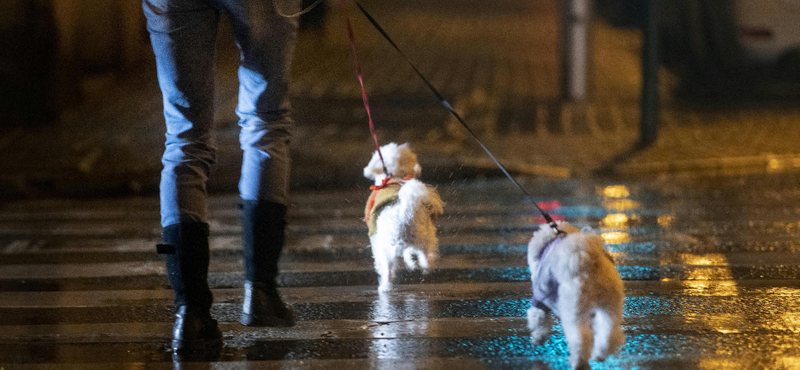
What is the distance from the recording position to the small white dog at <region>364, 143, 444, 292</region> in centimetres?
402

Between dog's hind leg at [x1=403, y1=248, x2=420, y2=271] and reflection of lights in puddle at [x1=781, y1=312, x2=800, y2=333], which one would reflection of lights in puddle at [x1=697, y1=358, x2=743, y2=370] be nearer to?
reflection of lights in puddle at [x1=781, y1=312, x2=800, y2=333]

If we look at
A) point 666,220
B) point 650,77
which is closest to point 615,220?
point 666,220

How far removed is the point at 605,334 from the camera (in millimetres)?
2939

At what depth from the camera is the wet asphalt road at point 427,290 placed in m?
3.32

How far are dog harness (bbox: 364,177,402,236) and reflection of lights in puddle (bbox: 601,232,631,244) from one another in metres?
2.13

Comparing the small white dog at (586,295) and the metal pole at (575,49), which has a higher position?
the metal pole at (575,49)

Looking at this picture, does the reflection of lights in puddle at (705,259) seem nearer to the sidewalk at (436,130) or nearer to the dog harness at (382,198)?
the dog harness at (382,198)

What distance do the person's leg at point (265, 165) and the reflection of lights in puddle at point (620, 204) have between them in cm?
437

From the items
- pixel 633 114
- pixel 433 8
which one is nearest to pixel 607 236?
pixel 633 114

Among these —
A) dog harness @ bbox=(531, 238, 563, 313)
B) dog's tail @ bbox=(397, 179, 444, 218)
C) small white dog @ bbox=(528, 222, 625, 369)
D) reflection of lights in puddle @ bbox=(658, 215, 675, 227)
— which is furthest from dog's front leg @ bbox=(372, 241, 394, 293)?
reflection of lights in puddle @ bbox=(658, 215, 675, 227)

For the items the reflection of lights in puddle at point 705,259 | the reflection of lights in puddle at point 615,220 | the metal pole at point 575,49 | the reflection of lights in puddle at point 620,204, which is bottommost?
the reflection of lights in puddle at point 705,259

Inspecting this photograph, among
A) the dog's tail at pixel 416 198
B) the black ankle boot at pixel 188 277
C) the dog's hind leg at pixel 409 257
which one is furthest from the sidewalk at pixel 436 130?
the dog's hind leg at pixel 409 257

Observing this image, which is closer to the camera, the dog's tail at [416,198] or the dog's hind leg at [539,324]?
the dog's hind leg at [539,324]

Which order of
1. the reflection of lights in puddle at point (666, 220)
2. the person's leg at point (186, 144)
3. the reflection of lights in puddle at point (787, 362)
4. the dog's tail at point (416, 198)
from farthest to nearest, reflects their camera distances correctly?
1. the reflection of lights in puddle at point (666, 220)
2. the dog's tail at point (416, 198)
3. the person's leg at point (186, 144)
4. the reflection of lights in puddle at point (787, 362)
